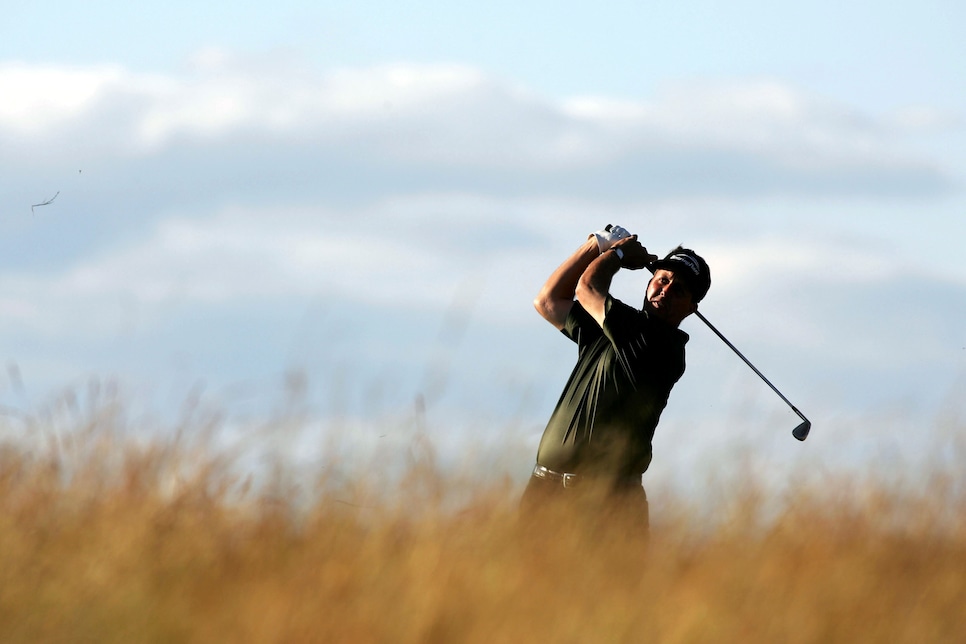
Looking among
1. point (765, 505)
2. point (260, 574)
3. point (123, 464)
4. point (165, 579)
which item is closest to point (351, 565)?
point (260, 574)

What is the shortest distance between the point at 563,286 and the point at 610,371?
22.5 inches

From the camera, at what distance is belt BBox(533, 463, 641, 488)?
17.3ft

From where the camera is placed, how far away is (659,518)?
17.1 feet

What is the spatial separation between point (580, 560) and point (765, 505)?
1.23m

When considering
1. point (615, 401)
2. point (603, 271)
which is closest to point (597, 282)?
point (603, 271)

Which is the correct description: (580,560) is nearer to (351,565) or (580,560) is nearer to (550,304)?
(351,565)

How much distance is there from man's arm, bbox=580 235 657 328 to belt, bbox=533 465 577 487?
2.19 feet

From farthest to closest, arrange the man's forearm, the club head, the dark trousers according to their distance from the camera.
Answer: the club head → the man's forearm → the dark trousers

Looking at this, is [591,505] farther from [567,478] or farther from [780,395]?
[780,395]

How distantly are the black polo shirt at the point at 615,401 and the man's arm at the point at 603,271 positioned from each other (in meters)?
0.07

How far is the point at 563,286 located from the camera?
5793mm

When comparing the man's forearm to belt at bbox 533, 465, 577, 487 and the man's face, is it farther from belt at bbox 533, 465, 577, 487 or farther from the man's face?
belt at bbox 533, 465, 577, 487

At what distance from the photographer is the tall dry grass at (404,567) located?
3760mm

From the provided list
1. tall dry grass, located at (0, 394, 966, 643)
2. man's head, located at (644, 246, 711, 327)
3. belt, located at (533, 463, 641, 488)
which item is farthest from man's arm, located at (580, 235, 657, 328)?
tall dry grass, located at (0, 394, 966, 643)
